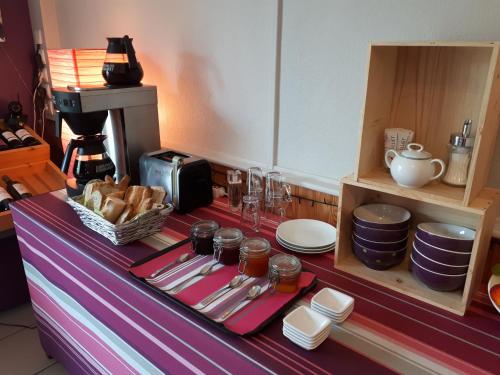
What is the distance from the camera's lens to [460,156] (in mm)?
890

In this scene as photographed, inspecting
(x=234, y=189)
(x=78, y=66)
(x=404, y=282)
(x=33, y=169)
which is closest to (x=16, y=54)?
(x=33, y=169)

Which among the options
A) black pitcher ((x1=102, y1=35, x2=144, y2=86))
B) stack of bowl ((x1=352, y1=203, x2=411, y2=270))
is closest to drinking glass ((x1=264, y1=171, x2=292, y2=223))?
stack of bowl ((x1=352, y1=203, x2=411, y2=270))

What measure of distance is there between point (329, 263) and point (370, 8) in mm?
677

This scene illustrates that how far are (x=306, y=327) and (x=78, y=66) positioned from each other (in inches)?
52.3

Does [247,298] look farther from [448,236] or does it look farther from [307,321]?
[448,236]

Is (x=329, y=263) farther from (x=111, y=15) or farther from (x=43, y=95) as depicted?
(x=43, y=95)

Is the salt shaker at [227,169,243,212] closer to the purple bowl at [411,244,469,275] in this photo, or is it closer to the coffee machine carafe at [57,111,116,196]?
the coffee machine carafe at [57,111,116,196]

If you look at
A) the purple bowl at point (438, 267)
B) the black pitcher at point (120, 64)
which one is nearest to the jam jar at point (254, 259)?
the purple bowl at point (438, 267)

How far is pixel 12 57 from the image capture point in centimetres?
226

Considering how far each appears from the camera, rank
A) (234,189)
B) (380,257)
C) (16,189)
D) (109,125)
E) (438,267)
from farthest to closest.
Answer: (16,189), (109,125), (234,189), (380,257), (438,267)

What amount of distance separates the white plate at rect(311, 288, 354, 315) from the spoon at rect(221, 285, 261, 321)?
13 centimetres

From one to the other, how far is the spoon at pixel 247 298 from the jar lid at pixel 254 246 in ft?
0.29

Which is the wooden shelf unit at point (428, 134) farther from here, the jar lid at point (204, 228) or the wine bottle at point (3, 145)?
the wine bottle at point (3, 145)

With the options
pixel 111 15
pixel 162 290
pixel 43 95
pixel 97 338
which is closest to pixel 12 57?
pixel 43 95
